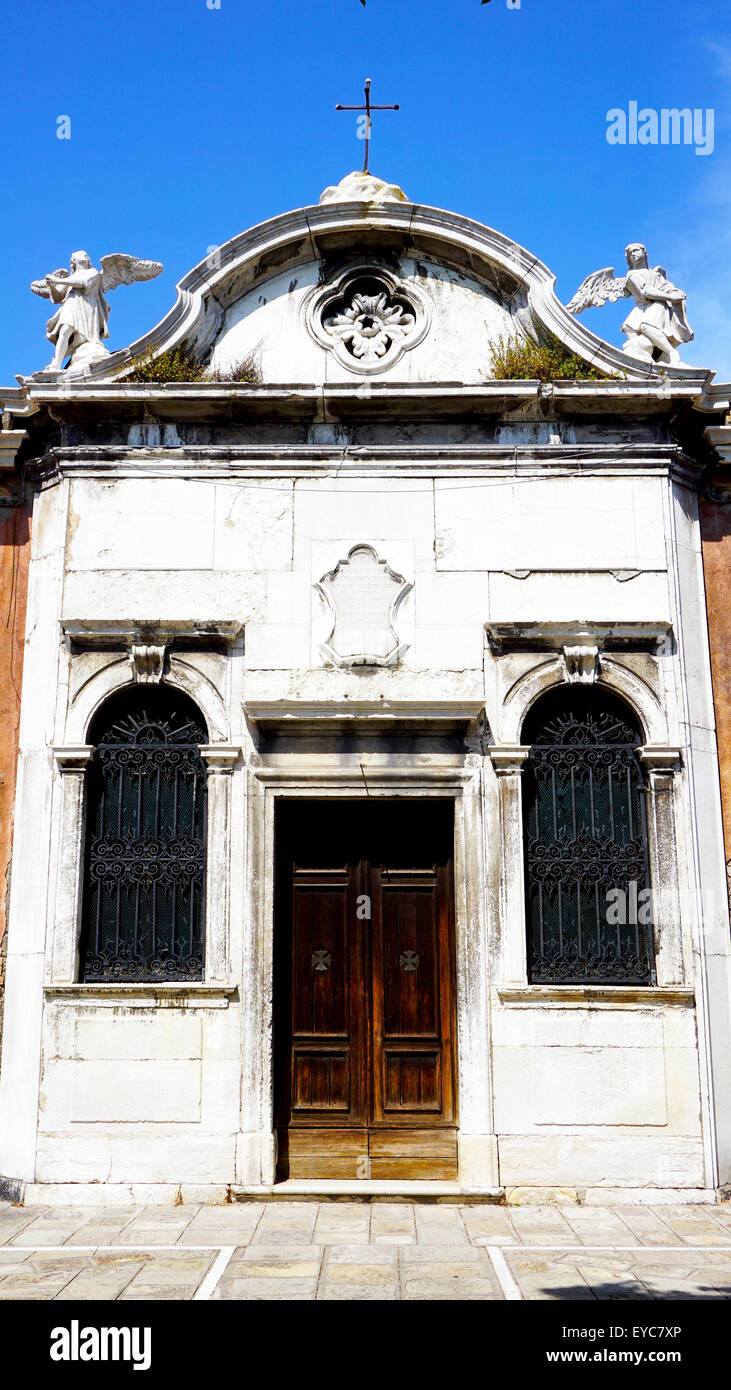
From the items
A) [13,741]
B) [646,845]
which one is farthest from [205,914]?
[646,845]

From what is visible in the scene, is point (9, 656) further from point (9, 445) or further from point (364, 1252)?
point (364, 1252)

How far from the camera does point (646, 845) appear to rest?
8.88 meters

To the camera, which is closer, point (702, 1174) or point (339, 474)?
point (702, 1174)

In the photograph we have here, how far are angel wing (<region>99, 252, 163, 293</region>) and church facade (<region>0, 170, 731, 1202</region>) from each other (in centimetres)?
78

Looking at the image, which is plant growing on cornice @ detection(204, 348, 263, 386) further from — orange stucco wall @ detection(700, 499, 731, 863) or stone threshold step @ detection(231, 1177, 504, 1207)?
stone threshold step @ detection(231, 1177, 504, 1207)

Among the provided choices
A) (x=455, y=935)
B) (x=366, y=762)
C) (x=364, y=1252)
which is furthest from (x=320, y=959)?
(x=364, y=1252)

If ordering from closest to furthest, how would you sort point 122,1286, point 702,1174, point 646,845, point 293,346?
point 122,1286 → point 702,1174 → point 646,845 → point 293,346

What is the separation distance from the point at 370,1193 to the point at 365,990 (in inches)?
52.5

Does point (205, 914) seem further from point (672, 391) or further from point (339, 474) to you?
point (672, 391)

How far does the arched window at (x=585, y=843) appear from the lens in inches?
344

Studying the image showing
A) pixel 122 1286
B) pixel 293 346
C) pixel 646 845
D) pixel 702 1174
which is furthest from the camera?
pixel 293 346

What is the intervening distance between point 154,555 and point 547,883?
12.2 ft

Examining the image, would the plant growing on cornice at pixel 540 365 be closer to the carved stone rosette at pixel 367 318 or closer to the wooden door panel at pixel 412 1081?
the carved stone rosette at pixel 367 318

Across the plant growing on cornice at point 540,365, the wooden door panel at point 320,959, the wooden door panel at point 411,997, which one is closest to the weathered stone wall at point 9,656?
the wooden door panel at point 320,959
